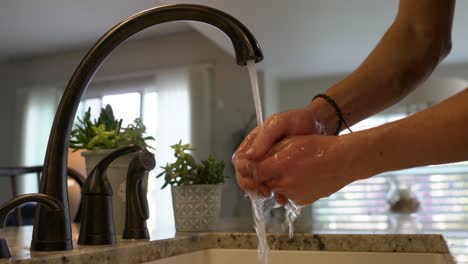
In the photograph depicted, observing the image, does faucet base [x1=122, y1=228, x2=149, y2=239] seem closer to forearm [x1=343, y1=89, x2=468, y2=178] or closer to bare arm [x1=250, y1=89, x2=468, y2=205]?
bare arm [x1=250, y1=89, x2=468, y2=205]

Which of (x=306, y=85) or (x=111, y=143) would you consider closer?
(x=111, y=143)

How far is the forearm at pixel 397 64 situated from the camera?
0.74 metres

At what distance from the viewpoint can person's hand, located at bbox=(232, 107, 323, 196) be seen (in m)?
0.56

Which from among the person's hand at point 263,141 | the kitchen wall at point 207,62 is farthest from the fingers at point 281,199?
the kitchen wall at point 207,62

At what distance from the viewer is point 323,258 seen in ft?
2.57

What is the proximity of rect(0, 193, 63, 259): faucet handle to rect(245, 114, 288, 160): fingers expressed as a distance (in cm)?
24

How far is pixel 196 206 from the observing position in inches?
35.9

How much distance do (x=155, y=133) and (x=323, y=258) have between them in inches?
142

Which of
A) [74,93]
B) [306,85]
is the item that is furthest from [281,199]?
[306,85]

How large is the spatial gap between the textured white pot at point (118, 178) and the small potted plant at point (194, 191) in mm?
117

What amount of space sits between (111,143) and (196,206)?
196 mm

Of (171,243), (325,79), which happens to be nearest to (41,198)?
(171,243)

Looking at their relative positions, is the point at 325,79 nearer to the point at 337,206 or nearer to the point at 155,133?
the point at 337,206

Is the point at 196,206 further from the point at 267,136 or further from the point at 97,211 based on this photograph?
the point at 267,136
